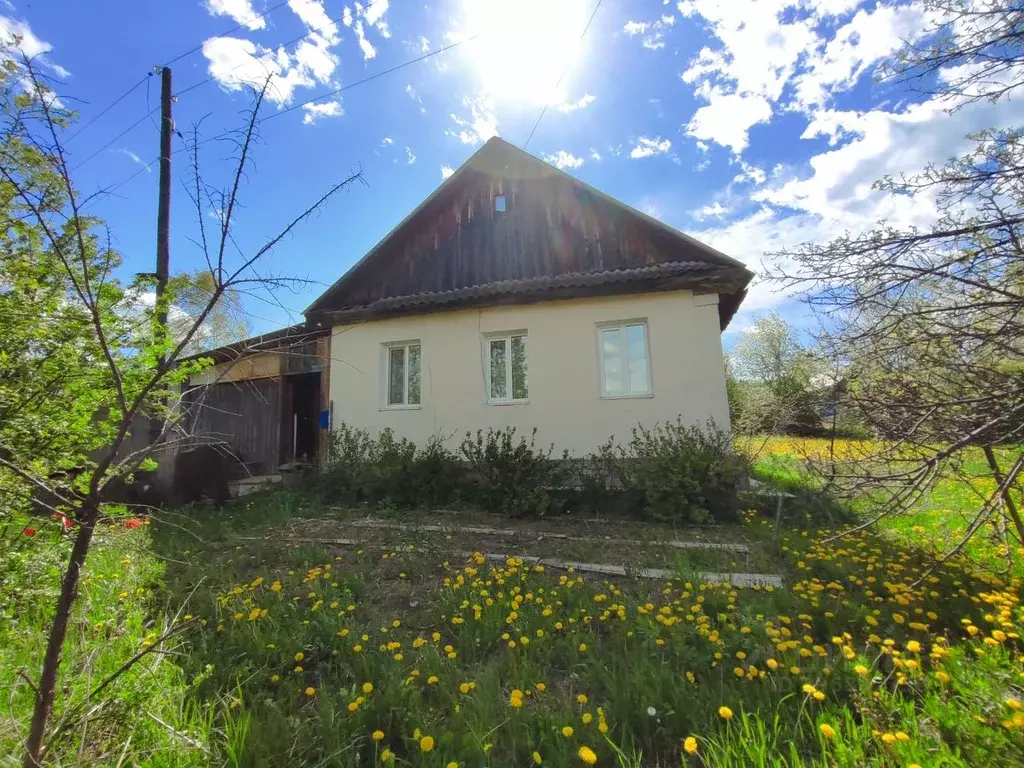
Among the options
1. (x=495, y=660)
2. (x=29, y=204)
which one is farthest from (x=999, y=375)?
(x=29, y=204)

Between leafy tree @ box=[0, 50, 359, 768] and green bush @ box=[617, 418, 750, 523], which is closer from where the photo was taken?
leafy tree @ box=[0, 50, 359, 768]

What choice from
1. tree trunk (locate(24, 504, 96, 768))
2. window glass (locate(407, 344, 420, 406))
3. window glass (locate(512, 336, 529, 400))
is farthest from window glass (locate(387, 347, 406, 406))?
tree trunk (locate(24, 504, 96, 768))

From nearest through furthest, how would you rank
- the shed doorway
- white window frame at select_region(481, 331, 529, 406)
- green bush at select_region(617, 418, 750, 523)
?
green bush at select_region(617, 418, 750, 523)
white window frame at select_region(481, 331, 529, 406)
the shed doorway

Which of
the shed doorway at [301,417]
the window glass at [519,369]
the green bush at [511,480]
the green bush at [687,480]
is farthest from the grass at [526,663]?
the shed doorway at [301,417]

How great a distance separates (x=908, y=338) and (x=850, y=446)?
3.67ft

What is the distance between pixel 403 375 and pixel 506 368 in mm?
2108

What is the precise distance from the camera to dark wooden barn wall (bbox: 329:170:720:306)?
8.02 m

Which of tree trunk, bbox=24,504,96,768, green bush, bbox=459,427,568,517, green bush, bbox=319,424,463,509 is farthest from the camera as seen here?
green bush, bbox=319,424,463,509

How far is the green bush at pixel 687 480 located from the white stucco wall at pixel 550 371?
0.80m

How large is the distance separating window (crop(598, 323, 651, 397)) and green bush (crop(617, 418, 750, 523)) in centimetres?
123

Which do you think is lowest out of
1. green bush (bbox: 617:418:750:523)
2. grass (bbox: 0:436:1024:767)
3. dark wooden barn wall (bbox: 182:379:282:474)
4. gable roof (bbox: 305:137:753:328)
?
grass (bbox: 0:436:1024:767)

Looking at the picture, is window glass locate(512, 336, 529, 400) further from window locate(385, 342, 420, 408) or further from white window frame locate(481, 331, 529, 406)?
window locate(385, 342, 420, 408)

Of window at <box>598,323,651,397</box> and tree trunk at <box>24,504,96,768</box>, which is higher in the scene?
window at <box>598,323,651,397</box>

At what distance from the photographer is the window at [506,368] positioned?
7.77 m
